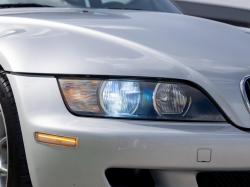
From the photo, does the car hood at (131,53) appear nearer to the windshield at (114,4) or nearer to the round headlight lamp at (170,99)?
the round headlight lamp at (170,99)

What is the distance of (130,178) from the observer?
1473mm

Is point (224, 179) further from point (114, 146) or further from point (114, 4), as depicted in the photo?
point (114, 4)

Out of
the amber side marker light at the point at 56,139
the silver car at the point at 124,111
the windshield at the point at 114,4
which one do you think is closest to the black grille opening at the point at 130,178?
the silver car at the point at 124,111

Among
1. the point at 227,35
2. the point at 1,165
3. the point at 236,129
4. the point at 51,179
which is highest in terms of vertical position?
the point at 227,35

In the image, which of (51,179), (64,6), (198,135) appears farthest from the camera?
(64,6)

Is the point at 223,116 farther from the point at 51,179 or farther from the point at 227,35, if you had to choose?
the point at 51,179

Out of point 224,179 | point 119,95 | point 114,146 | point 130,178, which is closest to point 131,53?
point 119,95

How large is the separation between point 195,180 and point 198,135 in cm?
21

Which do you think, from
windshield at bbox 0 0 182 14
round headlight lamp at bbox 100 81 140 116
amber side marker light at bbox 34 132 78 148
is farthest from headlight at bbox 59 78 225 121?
windshield at bbox 0 0 182 14

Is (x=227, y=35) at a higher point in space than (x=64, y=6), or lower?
lower

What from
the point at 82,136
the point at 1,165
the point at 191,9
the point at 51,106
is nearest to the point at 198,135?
the point at 82,136

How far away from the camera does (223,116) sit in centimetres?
139

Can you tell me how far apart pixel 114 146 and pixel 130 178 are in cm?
23

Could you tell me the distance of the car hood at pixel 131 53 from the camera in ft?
4.57
